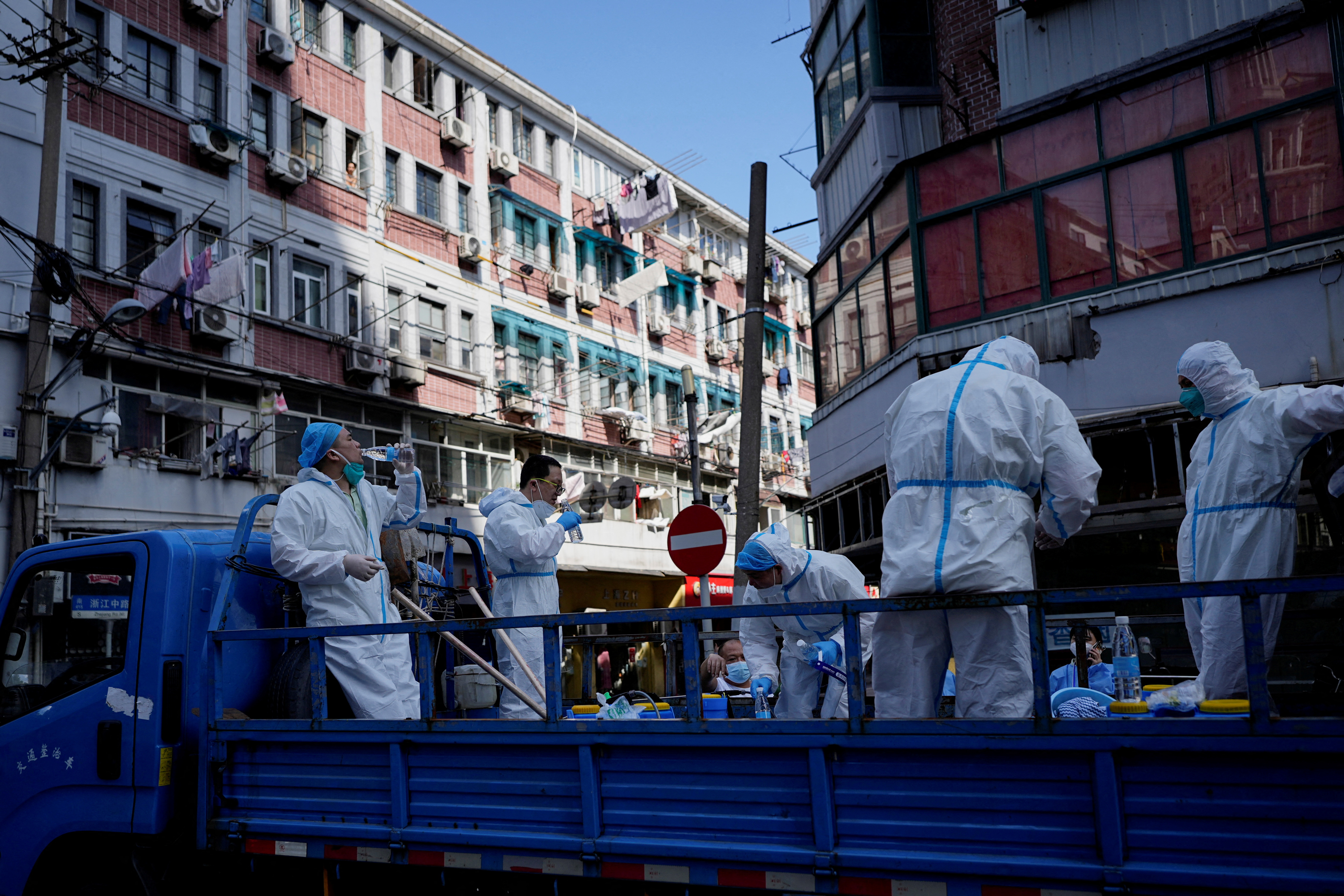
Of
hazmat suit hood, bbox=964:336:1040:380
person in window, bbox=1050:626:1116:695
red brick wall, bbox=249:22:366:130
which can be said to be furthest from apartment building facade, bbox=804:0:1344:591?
red brick wall, bbox=249:22:366:130

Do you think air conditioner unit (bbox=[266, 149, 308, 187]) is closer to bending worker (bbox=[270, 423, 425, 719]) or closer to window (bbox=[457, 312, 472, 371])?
window (bbox=[457, 312, 472, 371])

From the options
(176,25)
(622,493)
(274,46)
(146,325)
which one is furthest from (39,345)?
(622,493)

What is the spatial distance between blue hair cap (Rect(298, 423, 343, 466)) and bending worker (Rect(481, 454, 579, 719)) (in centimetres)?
153

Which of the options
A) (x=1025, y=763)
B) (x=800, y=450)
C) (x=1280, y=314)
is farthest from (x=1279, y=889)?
(x=800, y=450)

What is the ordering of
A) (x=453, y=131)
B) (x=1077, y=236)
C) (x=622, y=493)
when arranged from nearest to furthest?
1. (x=1077, y=236)
2. (x=622, y=493)
3. (x=453, y=131)

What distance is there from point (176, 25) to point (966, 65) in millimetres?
13381

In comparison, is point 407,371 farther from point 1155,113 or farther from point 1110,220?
point 1155,113

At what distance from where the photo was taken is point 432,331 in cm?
2466

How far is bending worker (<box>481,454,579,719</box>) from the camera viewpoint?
700 cm

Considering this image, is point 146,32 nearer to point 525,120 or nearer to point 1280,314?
point 525,120

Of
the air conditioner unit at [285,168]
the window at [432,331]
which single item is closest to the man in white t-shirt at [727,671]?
the air conditioner unit at [285,168]

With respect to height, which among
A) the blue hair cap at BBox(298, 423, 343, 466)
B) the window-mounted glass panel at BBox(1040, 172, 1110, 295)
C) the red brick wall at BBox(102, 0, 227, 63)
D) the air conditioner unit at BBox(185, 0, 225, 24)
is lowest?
the blue hair cap at BBox(298, 423, 343, 466)

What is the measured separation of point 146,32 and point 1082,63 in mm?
14958

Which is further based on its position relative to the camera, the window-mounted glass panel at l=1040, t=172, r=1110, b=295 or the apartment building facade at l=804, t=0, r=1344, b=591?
the window-mounted glass panel at l=1040, t=172, r=1110, b=295
